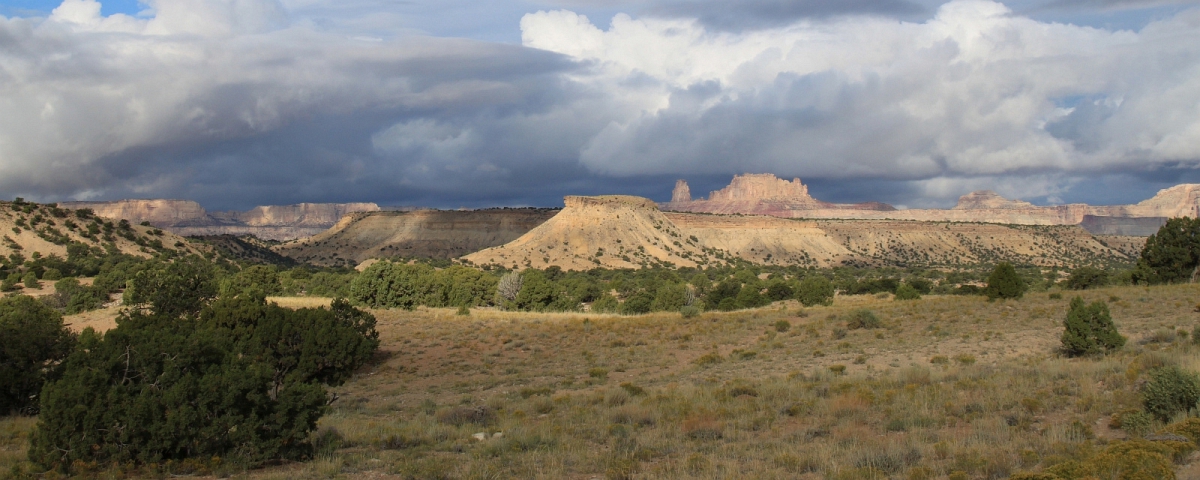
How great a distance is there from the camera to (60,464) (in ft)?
32.1

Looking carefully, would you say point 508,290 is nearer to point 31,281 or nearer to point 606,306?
point 606,306

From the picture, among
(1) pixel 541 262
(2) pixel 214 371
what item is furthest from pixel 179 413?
(1) pixel 541 262

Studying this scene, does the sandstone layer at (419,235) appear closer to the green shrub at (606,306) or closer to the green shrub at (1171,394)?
the green shrub at (606,306)

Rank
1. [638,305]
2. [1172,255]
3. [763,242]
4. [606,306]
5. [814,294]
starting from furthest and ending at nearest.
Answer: [763,242] < [606,306] < [638,305] < [814,294] < [1172,255]

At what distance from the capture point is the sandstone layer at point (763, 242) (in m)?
111

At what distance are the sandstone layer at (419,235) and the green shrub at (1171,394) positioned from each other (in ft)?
448

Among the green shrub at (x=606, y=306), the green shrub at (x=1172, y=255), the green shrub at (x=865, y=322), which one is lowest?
the green shrub at (x=606, y=306)

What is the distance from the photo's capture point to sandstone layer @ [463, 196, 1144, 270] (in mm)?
111438

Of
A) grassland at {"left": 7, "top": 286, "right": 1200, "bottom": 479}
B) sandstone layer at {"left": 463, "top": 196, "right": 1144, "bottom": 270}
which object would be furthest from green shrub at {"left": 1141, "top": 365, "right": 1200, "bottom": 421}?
sandstone layer at {"left": 463, "top": 196, "right": 1144, "bottom": 270}

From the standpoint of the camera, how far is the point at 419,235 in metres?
156

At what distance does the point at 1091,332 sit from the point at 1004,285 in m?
16.5

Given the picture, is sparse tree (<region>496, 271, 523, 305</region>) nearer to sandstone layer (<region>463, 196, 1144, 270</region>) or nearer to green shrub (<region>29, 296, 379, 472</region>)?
green shrub (<region>29, 296, 379, 472</region>)

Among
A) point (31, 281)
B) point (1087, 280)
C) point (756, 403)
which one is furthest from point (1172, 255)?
point (31, 281)

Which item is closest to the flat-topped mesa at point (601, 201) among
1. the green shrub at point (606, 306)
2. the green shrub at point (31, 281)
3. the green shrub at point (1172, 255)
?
the green shrub at point (606, 306)
